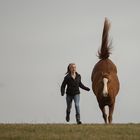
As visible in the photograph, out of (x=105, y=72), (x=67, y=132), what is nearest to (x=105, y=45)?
(x=105, y=72)

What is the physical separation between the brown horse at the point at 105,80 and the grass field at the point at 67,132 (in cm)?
394

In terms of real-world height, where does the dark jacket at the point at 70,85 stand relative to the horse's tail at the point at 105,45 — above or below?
below

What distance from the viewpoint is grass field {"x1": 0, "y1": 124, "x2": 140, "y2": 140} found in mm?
14805

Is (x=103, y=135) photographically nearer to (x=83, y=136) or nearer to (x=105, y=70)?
(x=83, y=136)

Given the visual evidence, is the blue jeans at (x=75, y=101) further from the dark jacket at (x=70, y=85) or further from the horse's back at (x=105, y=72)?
the horse's back at (x=105, y=72)

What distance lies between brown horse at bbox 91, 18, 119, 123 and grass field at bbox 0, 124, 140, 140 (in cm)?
394

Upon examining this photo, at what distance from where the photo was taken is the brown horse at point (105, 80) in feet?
68.5

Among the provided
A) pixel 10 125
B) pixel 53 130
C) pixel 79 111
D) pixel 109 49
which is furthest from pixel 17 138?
pixel 109 49

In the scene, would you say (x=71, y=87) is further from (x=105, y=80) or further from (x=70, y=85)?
(x=105, y=80)

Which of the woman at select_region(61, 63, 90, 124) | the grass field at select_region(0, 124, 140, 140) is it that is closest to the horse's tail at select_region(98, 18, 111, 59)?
the woman at select_region(61, 63, 90, 124)

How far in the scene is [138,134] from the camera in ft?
50.9

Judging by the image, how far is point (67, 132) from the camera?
15.6m

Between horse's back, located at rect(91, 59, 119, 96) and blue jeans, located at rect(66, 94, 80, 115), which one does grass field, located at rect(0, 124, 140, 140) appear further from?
horse's back, located at rect(91, 59, 119, 96)

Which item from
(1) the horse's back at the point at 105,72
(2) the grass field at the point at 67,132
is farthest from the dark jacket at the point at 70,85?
(2) the grass field at the point at 67,132
